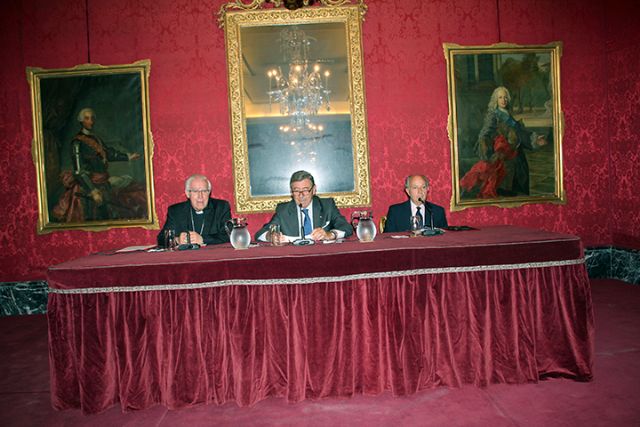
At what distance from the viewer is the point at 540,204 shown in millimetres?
5465

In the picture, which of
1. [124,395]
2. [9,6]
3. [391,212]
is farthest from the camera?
[9,6]

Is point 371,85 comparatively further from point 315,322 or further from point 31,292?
point 31,292

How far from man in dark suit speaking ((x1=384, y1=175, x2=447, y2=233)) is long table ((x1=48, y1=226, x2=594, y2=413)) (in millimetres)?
1342

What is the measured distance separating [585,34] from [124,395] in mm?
6195

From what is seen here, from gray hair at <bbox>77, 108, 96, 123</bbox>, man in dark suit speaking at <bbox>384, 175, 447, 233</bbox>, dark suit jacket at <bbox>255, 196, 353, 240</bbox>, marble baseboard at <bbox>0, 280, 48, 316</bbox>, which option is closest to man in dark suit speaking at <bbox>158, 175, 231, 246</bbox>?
dark suit jacket at <bbox>255, 196, 353, 240</bbox>

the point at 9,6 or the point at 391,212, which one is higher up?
the point at 9,6

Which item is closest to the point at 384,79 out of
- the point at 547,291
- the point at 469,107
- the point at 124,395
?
the point at 469,107

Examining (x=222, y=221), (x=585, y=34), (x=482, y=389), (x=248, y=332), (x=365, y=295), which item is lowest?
(x=482, y=389)

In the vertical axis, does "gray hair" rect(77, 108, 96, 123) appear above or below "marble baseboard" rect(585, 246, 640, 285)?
above

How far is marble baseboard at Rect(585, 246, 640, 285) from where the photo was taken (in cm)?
540

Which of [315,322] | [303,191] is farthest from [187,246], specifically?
[315,322]

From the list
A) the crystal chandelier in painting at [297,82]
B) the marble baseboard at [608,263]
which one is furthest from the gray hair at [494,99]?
the marble baseboard at [608,263]

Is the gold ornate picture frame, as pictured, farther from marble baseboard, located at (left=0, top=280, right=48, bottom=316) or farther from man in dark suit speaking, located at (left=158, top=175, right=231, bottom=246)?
marble baseboard, located at (left=0, top=280, right=48, bottom=316)

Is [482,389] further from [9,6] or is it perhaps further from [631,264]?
[9,6]
